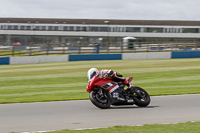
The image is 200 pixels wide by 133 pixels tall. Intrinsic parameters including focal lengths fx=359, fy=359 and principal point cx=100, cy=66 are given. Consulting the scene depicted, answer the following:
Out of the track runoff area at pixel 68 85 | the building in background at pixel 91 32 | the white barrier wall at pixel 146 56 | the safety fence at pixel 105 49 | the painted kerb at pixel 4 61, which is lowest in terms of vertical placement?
the track runoff area at pixel 68 85

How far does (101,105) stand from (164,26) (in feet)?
Result: 222

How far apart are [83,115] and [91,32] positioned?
219 feet

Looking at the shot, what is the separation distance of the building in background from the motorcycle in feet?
208

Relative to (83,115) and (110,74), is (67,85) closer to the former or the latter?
(110,74)

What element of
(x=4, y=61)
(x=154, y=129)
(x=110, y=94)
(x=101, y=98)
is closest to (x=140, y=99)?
(x=110, y=94)

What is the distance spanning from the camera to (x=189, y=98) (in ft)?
36.4

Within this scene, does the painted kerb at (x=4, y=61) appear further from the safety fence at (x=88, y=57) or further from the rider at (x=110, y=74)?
the rider at (x=110, y=74)

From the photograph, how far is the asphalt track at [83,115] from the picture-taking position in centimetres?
743

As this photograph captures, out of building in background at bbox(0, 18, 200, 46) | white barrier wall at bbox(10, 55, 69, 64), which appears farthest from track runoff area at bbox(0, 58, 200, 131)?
building in background at bbox(0, 18, 200, 46)

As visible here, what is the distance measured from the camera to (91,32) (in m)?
74.7

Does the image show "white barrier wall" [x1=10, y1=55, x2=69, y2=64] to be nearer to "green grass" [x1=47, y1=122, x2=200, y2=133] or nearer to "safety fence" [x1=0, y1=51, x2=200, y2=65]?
"safety fence" [x1=0, y1=51, x2=200, y2=65]

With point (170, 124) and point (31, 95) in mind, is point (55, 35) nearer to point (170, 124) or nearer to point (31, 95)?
point (31, 95)

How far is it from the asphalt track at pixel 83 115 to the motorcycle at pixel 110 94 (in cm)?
18

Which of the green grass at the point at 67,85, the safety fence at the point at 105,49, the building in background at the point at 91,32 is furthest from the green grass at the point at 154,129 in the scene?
the building in background at the point at 91,32
